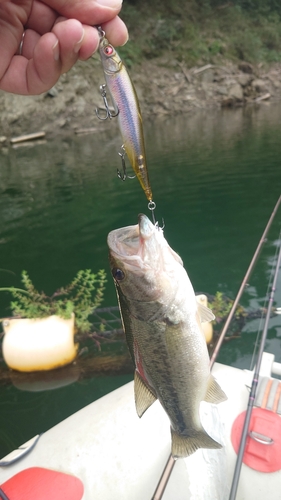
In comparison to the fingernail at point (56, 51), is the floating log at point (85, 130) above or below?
below

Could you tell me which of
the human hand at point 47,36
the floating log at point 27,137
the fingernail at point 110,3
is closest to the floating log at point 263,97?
the floating log at point 27,137

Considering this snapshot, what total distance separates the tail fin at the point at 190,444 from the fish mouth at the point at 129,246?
94 cm

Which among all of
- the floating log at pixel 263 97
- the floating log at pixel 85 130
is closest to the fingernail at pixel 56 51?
the floating log at pixel 85 130

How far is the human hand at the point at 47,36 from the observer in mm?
1948

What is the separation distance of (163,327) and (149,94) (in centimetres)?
3506

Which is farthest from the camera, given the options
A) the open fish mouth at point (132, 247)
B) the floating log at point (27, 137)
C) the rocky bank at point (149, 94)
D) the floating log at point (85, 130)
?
the floating log at point (85, 130)

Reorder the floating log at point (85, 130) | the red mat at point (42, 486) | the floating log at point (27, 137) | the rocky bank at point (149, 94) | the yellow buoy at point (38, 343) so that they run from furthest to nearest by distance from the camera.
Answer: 1. the floating log at point (85, 130)
2. the rocky bank at point (149, 94)
3. the floating log at point (27, 137)
4. the yellow buoy at point (38, 343)
5. the red mat at point (42, 486)

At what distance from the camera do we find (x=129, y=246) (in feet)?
5.88

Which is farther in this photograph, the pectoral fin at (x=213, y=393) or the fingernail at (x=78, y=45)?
the pectoral fin at (x=213, y=393)

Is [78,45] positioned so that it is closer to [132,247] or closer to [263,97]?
[132,247]

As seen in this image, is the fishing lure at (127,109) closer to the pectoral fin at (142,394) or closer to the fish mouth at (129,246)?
the fish mouth at (129,246)

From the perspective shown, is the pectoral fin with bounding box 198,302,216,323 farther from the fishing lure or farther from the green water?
the green water

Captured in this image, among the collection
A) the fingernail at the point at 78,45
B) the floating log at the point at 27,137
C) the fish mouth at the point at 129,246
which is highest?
the fingernail at the point at 78,45

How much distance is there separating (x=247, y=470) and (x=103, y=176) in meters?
14.7
